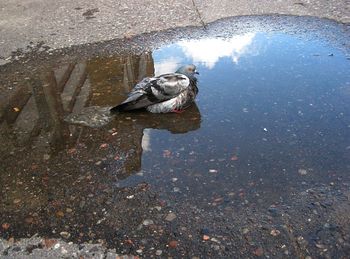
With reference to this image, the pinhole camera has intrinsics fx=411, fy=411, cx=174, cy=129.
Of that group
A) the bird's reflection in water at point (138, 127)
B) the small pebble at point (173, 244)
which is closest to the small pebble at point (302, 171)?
the bird's reflection in water at point (138, 127)

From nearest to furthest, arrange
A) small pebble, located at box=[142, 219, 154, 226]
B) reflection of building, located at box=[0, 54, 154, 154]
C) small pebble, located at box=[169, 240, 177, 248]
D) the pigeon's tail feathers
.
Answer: small pebble, located at box=[169, 240, 177, 248] < small pebble, located at box=[142, 219, 154, 226] < reflection of building, located at box=[0, 54, 154, 154] < the pigeon's tail feathers

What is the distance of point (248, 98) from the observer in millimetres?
5020

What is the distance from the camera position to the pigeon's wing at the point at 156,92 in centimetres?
486

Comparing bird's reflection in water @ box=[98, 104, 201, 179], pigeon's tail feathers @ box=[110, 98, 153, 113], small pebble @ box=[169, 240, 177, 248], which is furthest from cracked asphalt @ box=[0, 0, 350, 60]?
small pebble @ box=[169, 240, 177, 248]

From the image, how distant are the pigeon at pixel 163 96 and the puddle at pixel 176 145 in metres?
0.11

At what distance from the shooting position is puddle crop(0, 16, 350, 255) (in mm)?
3488

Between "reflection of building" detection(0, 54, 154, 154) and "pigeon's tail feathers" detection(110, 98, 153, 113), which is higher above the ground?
"pigeon's tail feathers" detection(110, 98, 153, 113)

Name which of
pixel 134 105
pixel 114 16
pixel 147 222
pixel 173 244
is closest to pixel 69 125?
pixel 134 105

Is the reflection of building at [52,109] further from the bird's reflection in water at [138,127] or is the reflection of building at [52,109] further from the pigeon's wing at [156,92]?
the pigeon's wing at [156,92]

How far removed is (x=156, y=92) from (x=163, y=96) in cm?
10

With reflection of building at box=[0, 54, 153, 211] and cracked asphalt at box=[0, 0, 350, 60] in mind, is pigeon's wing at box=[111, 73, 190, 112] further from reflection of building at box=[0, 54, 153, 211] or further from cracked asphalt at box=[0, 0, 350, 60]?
cracked asphalt at box=[0, 0, 350, 60]

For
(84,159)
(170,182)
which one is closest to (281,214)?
(170,182)

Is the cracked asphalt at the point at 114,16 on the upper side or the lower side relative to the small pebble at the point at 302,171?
lower

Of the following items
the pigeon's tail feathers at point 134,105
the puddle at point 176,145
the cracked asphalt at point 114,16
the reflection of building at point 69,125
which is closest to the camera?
the puddle at point 176,145
